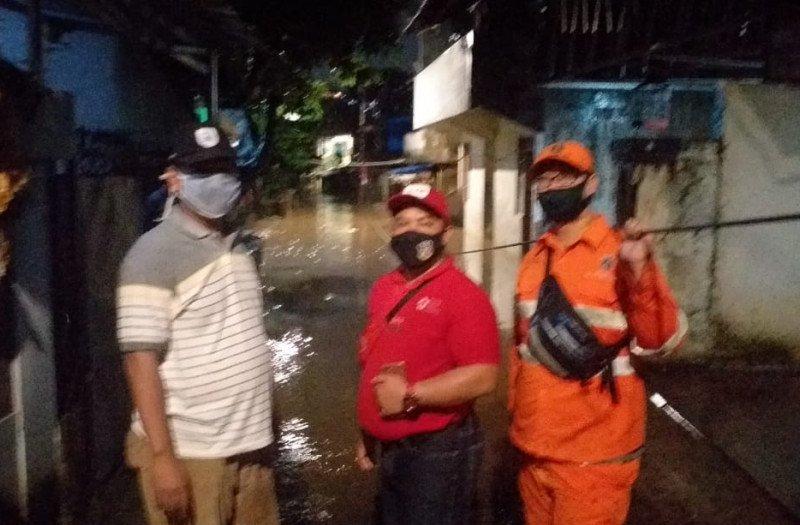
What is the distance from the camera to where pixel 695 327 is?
654 centimetres

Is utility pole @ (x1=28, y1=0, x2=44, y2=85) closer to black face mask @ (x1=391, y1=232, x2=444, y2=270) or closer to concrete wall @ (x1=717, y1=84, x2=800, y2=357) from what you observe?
black face mask @ (x1=391, y1=232, x2=444, y2=270)

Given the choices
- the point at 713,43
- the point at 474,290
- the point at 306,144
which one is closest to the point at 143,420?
the point at 474,290

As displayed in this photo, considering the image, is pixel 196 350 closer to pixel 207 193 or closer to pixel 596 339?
pixel 207 193

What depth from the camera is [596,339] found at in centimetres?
265

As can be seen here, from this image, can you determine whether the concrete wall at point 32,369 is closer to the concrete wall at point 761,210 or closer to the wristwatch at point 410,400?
the wristwatch at point 410,400

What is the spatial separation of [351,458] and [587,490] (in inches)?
103

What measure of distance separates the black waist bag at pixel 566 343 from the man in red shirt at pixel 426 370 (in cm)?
16

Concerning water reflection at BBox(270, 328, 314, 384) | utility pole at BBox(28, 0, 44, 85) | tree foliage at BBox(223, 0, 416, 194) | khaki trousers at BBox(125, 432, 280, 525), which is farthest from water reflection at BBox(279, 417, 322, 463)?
tree foliage at BBox(223, 0, 416, 194)

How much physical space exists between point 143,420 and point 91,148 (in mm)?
2833

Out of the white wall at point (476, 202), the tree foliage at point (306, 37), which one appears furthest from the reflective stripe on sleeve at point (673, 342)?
the tree foliage at point (306, 37)

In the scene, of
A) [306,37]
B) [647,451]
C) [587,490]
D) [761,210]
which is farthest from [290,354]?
[306,37]

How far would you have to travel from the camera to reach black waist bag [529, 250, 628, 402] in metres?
2.64

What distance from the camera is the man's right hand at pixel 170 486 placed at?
246 cm

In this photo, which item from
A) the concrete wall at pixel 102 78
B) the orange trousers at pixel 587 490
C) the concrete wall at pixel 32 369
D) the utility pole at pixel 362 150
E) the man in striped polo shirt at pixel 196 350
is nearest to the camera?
the man in striped polo shirt at pixel 196 350
